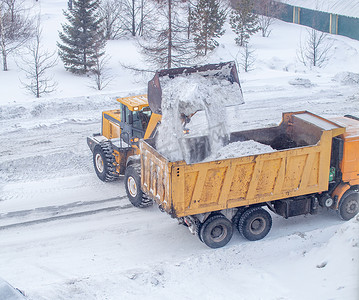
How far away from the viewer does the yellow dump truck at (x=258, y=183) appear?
907 cm

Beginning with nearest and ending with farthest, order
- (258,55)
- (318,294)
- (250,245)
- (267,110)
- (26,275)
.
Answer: (318,294) → (26,275) → (250,245) → (267,110) → (258,55)

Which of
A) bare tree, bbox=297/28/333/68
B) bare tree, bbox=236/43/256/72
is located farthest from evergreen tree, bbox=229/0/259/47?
bare tree, bbox=297/28/333/68

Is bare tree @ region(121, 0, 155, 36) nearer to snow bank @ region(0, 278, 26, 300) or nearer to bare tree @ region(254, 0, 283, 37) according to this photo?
bare tree @ region(254, 0, 283, 37)

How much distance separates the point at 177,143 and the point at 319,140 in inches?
114

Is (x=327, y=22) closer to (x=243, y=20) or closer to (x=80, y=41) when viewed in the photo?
(x=243, y=20)

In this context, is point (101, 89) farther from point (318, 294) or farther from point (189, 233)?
point (318, 294)

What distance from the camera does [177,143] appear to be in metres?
10.7

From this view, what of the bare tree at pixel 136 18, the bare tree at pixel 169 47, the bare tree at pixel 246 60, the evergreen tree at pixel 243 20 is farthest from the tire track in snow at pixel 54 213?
the evergreen tree at pixel 243 20

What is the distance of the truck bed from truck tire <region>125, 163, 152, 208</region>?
2.11 feet

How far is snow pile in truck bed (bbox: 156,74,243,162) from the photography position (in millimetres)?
10586

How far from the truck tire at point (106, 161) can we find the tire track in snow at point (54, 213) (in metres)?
0.77

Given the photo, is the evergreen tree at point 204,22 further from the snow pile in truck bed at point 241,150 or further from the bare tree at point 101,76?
the snow pile in truck bed at point 241,150

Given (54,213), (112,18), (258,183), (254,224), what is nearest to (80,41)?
(112,18)

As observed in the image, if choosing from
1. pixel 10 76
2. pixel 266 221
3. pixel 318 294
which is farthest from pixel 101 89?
pixel 318 294
